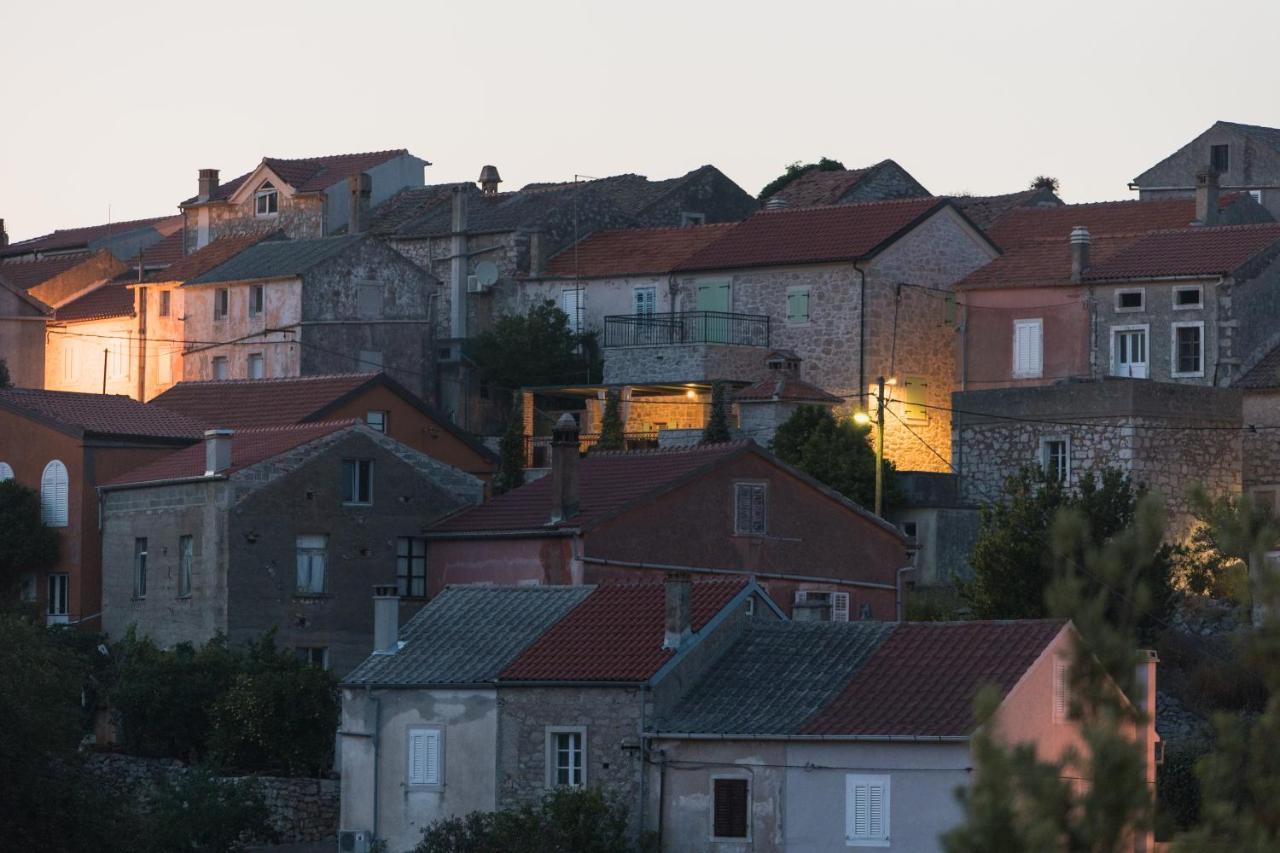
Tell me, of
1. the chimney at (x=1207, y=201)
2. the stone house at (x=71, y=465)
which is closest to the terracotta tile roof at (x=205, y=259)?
the stone house at (x=71, y=465)

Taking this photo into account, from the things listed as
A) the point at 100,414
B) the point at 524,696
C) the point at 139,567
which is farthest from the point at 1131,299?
the point at 524,696

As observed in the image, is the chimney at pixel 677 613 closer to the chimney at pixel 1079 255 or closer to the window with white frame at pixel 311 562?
the window with white frame at pixel 311 562

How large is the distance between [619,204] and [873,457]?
839 inches

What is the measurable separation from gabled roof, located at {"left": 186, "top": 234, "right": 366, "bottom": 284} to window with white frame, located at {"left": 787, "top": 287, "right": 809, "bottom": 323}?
1219 centimetres

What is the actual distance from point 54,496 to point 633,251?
870 inches

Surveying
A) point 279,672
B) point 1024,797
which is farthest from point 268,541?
point 1024,797

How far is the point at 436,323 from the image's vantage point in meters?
72.7

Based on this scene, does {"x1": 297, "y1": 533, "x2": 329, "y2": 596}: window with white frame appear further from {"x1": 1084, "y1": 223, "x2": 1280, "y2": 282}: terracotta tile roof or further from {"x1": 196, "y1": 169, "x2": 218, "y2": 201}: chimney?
{"x1": 196, "y1": 169, "x2": 218, "y2": 201}: chimney

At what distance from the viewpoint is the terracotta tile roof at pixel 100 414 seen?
179 feet

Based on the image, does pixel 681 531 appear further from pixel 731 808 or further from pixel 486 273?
pixel 486 273

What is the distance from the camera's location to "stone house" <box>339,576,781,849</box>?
127 feet

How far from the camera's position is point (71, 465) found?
5369cm

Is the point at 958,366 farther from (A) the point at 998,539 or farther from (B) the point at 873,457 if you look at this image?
(A) the point at 998,539

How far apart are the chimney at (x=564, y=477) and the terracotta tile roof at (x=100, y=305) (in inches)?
1150
